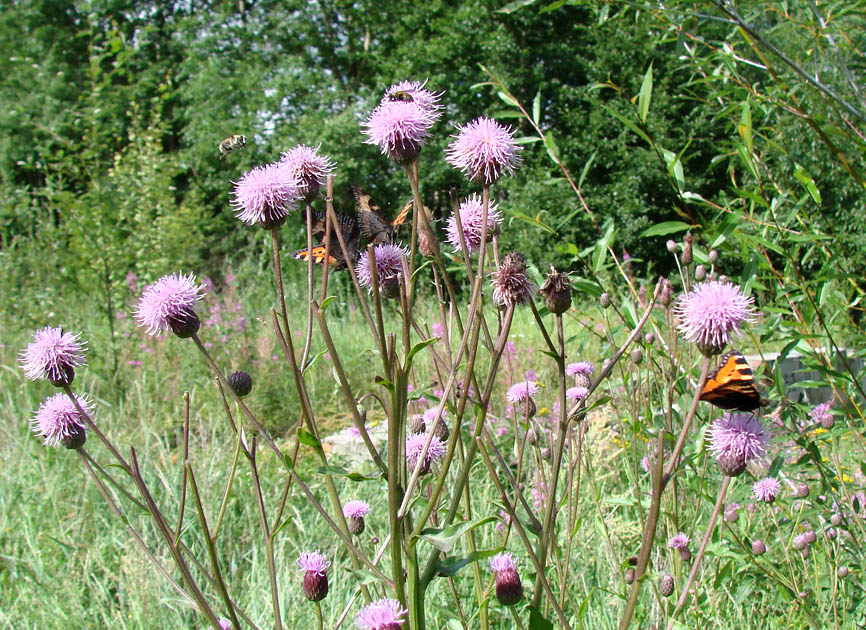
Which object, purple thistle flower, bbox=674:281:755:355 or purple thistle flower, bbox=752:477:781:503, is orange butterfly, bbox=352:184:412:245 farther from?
purple thistle flower, bbox=752:477:781:503

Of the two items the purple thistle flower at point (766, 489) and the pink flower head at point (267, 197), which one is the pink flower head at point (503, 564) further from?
the purple thistle flower at point (766, 489)

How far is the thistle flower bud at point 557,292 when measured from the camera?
44.2 inches

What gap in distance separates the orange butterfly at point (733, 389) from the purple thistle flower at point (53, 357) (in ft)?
3.68

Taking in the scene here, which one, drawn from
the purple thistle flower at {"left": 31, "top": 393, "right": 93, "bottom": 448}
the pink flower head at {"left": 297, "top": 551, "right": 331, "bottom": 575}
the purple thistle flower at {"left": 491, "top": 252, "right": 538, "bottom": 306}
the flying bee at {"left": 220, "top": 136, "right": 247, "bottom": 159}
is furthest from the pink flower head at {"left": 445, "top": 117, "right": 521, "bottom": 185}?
the flying bee at {"left": 220, "top": 136, "right": 247, "bottom": 159}

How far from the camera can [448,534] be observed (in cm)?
90

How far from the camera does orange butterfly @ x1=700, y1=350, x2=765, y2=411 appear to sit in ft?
2.99

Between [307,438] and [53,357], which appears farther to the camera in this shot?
[53,357]

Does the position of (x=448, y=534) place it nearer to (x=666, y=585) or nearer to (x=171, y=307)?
(x=171, y=307)

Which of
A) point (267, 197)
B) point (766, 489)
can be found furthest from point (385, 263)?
point (766, 489)

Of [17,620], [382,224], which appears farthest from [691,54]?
[17,620]

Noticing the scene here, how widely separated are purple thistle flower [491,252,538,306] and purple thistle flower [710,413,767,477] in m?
0.38

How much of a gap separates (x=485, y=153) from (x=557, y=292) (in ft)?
0.85

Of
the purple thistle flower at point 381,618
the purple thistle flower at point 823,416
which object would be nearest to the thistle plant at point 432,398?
the purple thistle flower at point 381,618

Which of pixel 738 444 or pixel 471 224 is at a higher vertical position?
pixel 471 224
